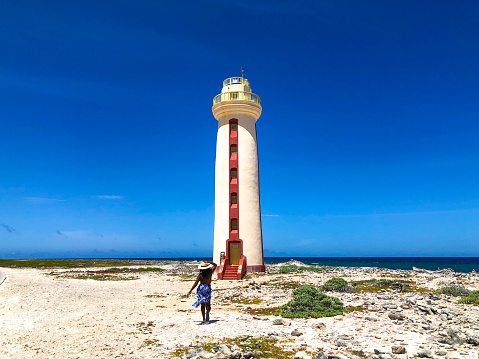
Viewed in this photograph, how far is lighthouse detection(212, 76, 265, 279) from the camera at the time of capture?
32.1 meters

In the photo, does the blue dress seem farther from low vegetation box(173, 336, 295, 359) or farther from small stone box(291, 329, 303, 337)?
small stone box(291, 329, 303, 337)

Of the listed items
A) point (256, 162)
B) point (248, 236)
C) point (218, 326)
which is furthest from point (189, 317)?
point (256, 162)

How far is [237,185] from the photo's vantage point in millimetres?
32906

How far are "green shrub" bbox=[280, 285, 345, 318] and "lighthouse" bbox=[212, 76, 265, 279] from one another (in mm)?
16077

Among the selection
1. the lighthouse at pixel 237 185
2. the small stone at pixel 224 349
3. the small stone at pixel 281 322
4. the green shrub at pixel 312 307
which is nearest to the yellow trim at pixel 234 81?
the lighthouse at pixel 237 185

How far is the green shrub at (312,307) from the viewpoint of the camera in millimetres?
12617

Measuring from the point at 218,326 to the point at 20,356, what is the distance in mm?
5541

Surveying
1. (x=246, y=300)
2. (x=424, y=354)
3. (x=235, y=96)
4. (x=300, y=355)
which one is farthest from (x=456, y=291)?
(x=235, y=96)

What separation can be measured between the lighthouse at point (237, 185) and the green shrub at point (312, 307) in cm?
1608

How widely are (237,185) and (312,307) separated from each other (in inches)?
792

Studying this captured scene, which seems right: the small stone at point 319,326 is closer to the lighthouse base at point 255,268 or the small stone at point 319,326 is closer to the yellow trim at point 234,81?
the lighthouse base at point 255,268

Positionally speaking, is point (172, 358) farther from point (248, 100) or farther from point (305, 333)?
point (248, 100)

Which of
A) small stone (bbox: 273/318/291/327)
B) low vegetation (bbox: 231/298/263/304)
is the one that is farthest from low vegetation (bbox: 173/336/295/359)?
low vegetation (bbox: 231/298/263/304)

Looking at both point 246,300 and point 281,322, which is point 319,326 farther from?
point 246,300
